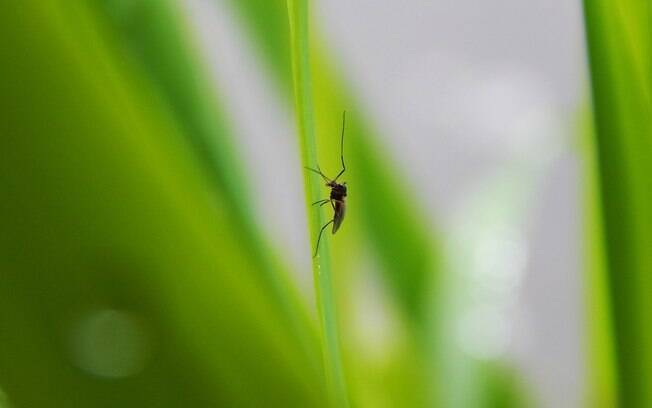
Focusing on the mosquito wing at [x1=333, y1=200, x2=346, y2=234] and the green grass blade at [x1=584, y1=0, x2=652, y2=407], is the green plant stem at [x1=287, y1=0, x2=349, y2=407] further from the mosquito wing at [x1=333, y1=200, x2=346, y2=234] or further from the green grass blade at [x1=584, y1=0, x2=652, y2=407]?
the green grass blade at [x1=584, y1=0, x2=652, y2=407]

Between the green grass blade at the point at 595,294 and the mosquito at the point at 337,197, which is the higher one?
the mosquito at the point at 337,197

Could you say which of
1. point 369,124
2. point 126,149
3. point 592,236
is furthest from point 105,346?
point 592,236

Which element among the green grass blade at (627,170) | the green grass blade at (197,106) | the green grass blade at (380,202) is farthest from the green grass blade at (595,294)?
the green grass blade at (197,106)

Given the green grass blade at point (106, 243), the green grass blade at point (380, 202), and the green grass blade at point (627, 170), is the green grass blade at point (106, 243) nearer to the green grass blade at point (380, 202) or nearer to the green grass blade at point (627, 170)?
the green grass blade at point (380, 202)

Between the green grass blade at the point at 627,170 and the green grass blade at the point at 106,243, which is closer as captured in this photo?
the green grass blade at the point at 106,243

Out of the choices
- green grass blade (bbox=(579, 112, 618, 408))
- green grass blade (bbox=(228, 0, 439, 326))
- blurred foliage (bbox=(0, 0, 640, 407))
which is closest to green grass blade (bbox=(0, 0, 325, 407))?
blurred foliage (bbox=(0, 0, 640, 407))

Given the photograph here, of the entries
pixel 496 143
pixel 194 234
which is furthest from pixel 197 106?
pixel 496 143

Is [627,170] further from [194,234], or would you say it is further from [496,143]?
[194,234]
